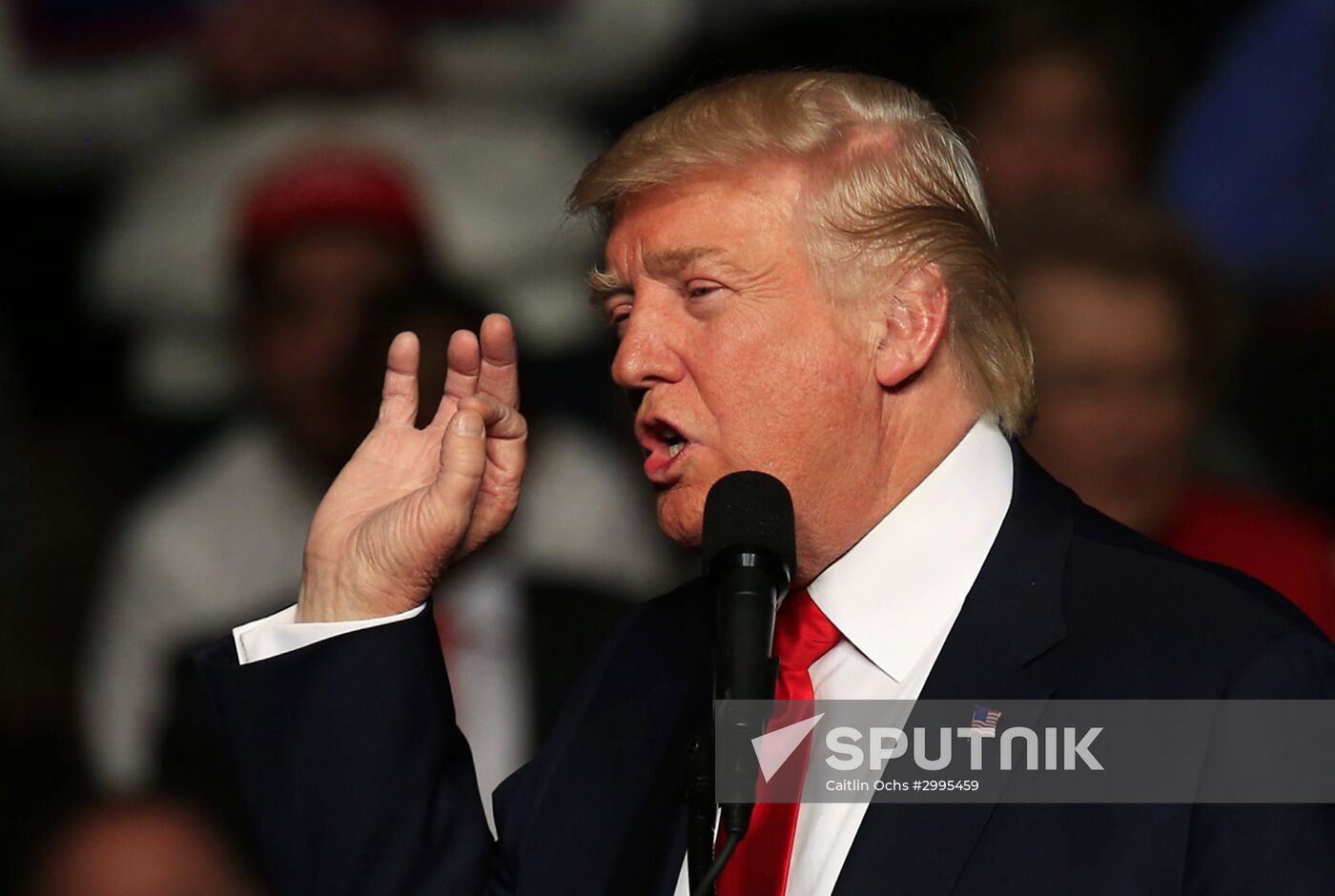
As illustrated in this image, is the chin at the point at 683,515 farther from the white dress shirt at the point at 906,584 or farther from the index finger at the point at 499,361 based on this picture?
the index finger at the point at 499,361

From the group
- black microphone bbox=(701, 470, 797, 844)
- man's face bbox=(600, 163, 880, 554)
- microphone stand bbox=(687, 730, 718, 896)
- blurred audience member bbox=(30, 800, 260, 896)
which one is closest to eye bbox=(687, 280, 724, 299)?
man's face bbox=(600, 163, 880, 554)

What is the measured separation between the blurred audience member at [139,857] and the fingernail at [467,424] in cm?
178

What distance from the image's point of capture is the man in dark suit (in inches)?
71.4

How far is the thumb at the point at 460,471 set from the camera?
1930mm

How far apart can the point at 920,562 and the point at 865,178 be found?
43 cm

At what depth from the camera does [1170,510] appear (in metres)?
3.34

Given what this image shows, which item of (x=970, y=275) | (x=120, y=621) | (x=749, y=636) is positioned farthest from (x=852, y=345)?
(x=120, y=621)

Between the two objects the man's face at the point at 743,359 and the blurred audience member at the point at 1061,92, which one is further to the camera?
the blurred audience member at the point at 1061,92

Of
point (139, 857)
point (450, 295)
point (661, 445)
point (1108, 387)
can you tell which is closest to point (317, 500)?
point (450, 295)

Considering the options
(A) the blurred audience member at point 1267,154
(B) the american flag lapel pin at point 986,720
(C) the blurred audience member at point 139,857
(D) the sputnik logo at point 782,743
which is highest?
(A) the blurred audience member at point 1267,154

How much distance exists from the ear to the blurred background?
4.75ft

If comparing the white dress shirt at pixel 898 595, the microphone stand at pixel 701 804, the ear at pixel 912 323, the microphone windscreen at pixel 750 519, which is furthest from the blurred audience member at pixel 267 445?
the microphone stand at pixel 701 804

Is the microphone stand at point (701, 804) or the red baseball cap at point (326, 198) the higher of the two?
the red baseball cap at point (326, 198)

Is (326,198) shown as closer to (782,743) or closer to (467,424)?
(467,424)
